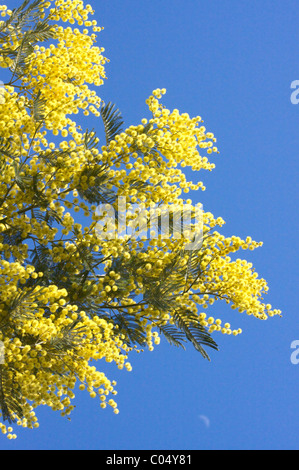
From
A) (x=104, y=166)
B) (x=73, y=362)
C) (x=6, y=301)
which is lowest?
(x=73, y=362)

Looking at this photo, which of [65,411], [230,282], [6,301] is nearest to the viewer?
[6,301]

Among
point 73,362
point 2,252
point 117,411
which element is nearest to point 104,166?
point 2,252

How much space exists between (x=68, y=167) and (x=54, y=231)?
64cm

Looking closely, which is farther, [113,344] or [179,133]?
[179,133]

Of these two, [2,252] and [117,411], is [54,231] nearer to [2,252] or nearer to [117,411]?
[2,252]

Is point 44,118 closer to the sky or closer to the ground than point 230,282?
closer to the sky

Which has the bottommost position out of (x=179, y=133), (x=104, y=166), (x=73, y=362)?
(x=73, y=362)

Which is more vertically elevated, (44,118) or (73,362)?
(44,118)

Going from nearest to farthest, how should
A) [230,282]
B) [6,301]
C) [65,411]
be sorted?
[6,301]
[65,411]
[230,282]

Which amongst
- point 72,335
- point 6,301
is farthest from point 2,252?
point 72,335

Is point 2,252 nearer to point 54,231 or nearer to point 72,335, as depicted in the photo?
point 54,231

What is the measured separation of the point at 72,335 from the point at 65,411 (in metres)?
0.81

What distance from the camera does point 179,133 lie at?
18.3ft

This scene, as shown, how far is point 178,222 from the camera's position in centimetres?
548
